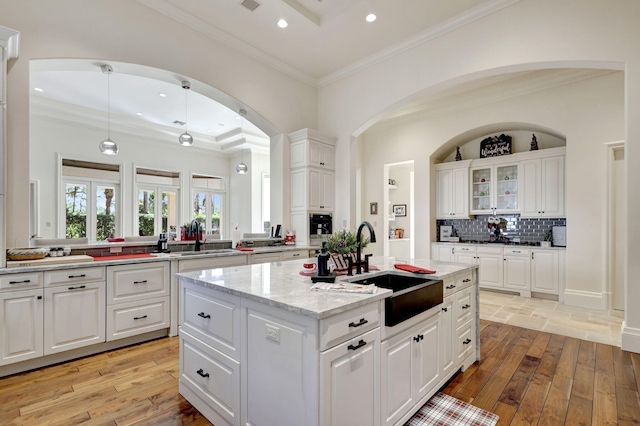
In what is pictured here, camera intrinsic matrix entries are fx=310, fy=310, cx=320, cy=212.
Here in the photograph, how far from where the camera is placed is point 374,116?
5.01 metres

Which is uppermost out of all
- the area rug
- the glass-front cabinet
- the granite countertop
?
the glass-front cabinet

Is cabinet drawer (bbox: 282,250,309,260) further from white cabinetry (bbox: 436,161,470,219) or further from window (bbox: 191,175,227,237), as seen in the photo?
window (bbox: 191,175,227,237)

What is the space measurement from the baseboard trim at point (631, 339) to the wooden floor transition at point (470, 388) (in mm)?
67

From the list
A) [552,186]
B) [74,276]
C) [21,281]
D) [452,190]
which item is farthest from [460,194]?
[21,281]

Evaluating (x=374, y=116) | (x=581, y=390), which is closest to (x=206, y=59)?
(x=374, y=116)

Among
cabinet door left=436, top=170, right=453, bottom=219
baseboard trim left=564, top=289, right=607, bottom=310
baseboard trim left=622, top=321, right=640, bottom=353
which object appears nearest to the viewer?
baseboard trim left=622, top=321, right=640, bottom=353

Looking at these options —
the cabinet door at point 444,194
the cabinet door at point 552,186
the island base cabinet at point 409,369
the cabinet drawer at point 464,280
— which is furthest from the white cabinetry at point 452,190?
the island base cabinet at point 409,369

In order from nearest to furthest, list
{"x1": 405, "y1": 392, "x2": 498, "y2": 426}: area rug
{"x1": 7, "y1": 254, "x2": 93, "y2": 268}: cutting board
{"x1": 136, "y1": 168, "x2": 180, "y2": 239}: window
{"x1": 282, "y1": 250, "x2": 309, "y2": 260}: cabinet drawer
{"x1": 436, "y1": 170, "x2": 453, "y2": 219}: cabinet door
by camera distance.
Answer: {"x1": 405, "y1": 392, "x2": 498, "y2": 426}: area rug
{"x1": 7, "y1": 254, "x2": 93, "y2": 268}: cutting board
{"x1": 282, "y1": 250, "x2": 309, "y2": 260}: cabinet drawer
{"x1": 436, "y1": 170, "x2": 453, "y2": 219}: cabinet door
{"x1": 136, "y1": 168, "x2": 180, "y2": 239}: window

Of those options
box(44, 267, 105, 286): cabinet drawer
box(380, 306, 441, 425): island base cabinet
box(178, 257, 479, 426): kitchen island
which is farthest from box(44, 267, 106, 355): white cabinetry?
box(380, 306, 441, 425): island base cabinet

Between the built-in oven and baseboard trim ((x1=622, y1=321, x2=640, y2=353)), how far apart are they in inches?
145

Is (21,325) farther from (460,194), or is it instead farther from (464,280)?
(460,194)

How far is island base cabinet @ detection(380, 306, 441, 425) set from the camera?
5.74 feet

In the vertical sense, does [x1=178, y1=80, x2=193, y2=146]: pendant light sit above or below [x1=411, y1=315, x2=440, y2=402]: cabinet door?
above

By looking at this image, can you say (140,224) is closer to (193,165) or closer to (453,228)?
(193,165)
